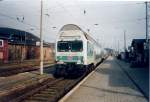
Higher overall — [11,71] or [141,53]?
[141,53]

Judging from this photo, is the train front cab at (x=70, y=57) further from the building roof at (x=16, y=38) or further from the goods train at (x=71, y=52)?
the building roof at (x=16, y=38)

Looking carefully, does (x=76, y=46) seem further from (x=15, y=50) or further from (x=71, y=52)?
(x=15, y=50)

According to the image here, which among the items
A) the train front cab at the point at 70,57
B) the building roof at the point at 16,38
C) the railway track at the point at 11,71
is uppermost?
the building roof at the point at 16,38

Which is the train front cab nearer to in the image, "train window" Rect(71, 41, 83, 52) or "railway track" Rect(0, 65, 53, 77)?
"train window" Rect(71, 41, 83, 52)

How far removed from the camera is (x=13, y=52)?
145 feet

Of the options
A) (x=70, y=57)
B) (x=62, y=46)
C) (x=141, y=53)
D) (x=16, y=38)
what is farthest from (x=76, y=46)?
(x=16, y=38)

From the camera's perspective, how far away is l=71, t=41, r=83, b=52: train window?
18.0 meters

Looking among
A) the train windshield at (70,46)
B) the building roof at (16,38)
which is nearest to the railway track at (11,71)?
the train windshield at (70,46)

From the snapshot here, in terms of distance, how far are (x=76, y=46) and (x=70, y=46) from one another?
1.46ft

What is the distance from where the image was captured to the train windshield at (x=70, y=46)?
59.1 ft

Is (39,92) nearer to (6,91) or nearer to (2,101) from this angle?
(6,91)

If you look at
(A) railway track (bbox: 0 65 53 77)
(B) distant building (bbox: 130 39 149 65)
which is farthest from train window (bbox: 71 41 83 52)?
(B) distant building (bbox: 130 39 149 65)

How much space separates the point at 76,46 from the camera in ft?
59.4

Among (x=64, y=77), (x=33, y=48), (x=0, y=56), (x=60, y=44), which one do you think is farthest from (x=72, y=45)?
(x=33, y=48)
